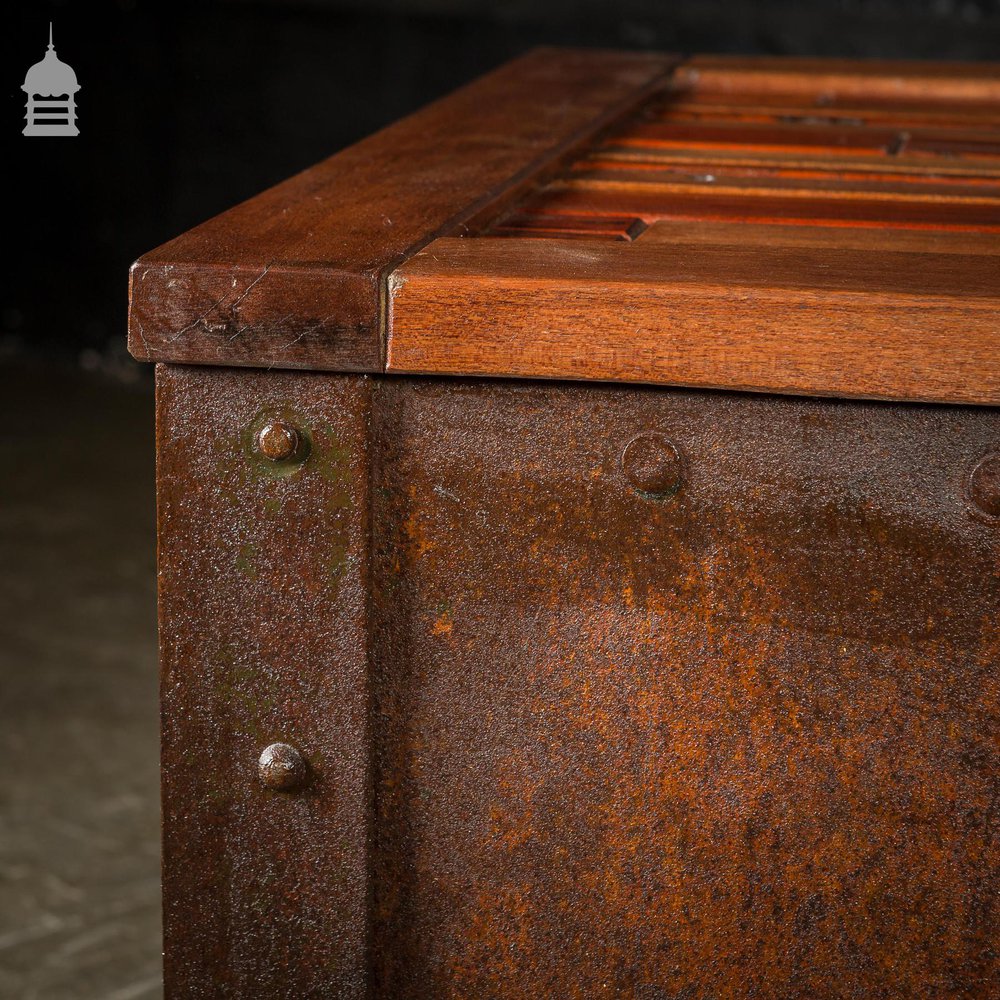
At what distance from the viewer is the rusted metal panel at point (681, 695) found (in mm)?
764

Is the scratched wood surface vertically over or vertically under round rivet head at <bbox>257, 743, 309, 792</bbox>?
over

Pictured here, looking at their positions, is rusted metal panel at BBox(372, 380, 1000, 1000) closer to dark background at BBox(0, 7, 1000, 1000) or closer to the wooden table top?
the wooden table top

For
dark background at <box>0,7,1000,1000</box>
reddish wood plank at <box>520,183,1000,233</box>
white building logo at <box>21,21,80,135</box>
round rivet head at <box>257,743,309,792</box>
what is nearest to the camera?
round rivet head at <box>257,743,309,792</box>

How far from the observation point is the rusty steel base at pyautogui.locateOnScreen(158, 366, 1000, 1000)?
769 mm

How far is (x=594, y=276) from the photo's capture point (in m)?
0.75

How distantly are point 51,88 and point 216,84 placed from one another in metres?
0.79

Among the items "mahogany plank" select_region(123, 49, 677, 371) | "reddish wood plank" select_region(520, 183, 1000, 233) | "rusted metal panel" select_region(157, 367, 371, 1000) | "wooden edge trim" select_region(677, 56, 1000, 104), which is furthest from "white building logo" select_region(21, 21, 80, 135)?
"rusted metal panel" select_region(157, 367, 371, 1000)

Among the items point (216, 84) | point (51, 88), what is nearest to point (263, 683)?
point (216, 84)

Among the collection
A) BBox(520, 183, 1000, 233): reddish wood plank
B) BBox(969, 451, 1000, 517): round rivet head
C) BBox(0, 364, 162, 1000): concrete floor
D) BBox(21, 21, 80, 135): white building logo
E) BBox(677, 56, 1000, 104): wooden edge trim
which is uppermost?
BBox(21, 21, 80, 135): white building logo

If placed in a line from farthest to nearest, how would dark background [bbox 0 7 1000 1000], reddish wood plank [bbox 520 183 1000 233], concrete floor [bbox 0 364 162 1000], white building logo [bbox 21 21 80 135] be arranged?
white building logo [bbox 21 21 80 135] → dark background [bbox 0 7 1000 1000] → concrete floor [bbox 0 364 162 1000] → reddish wood plank [bbox 520 183 1000 233]

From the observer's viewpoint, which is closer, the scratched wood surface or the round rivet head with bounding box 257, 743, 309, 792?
the scratched wood surface

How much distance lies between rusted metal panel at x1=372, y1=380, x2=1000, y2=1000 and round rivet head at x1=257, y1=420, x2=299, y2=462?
5cm

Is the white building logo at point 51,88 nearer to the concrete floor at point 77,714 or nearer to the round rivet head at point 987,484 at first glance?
the concrete floor at point 77,714

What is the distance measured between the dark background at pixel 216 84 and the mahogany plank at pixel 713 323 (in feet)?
12.2
